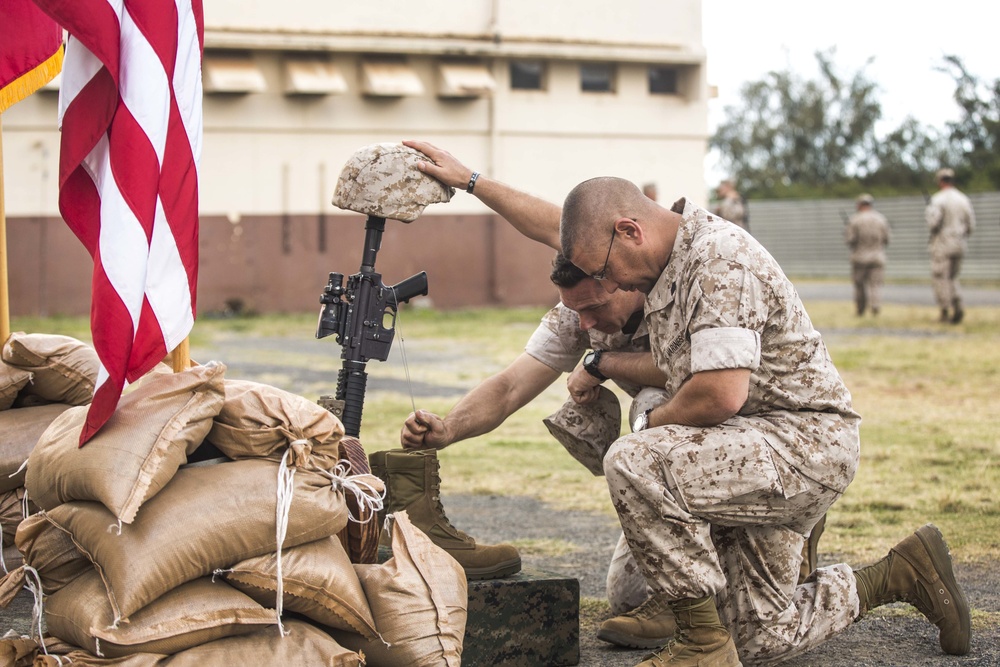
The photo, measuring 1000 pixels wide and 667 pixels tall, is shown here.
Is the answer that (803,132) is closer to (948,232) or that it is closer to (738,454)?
(948,232)

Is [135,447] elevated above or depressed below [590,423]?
above

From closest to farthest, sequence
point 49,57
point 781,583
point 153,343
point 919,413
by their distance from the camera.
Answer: point 153,343, point 781,583, point 49,57, point 919,413

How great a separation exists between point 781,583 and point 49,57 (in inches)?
141

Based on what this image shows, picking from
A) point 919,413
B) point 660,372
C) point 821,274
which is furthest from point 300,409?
point 821,274

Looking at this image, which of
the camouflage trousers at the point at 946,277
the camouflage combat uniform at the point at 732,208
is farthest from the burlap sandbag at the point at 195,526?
the camouflage combat uniform at the point at 732,208

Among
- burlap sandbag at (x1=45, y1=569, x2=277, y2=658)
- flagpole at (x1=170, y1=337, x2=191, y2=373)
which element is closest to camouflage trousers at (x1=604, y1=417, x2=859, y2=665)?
burlap sandbag at (x1=45, y1=569, x2=277, y2=658)

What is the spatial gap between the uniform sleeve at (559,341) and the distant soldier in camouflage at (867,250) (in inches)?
621

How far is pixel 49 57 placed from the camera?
4910 mm

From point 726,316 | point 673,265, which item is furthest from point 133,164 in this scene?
point 726,316

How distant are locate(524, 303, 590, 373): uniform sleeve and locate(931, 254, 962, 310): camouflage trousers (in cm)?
1419

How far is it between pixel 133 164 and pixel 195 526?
116 centimetres

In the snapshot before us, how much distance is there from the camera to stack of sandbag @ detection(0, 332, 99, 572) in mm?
4438

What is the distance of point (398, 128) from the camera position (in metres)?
21.4

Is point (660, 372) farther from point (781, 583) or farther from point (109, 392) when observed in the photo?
point (109, 392)
